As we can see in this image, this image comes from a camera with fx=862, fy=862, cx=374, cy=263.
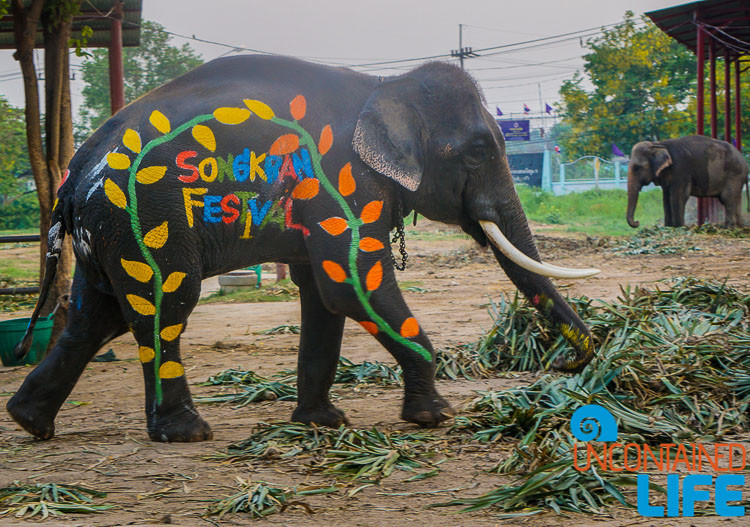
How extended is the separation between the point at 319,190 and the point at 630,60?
31.4 metres

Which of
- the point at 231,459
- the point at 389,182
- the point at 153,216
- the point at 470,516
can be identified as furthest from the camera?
the point at 389,182

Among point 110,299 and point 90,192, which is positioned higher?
point 90,192

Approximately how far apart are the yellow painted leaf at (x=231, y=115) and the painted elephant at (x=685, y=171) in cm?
1574

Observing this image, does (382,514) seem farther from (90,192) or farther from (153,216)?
(90,192)

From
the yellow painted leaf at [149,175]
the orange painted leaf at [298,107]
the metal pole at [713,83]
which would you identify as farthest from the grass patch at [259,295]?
the metal pole at [713,83]

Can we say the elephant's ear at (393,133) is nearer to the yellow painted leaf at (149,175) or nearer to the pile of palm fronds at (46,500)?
the yellow painted leaf at (149,175)

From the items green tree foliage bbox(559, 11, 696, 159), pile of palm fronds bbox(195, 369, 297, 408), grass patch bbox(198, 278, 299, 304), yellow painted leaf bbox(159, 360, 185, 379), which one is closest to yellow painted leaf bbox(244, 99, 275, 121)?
yellow painted leaf bbox(159, 360, 185, 379)

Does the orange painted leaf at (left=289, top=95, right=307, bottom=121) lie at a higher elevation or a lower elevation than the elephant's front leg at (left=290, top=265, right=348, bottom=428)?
higher

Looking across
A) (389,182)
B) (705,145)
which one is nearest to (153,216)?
(389,182)

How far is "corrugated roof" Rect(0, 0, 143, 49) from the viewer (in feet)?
30.3

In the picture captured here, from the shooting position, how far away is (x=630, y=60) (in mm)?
33312

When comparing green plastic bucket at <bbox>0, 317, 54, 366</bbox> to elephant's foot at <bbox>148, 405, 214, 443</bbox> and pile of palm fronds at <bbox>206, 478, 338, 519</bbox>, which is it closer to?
elephant's foot at <bbox>148, 405, 214, 443</bbox>

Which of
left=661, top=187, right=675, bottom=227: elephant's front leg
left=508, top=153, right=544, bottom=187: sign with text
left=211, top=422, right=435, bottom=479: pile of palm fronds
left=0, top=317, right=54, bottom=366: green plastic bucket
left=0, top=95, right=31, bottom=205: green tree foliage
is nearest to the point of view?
A: left=211, top=422, right=435, bottom=479: pile of palm fronds

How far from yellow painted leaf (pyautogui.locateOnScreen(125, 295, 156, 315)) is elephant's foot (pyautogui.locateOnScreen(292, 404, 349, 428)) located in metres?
1.03
